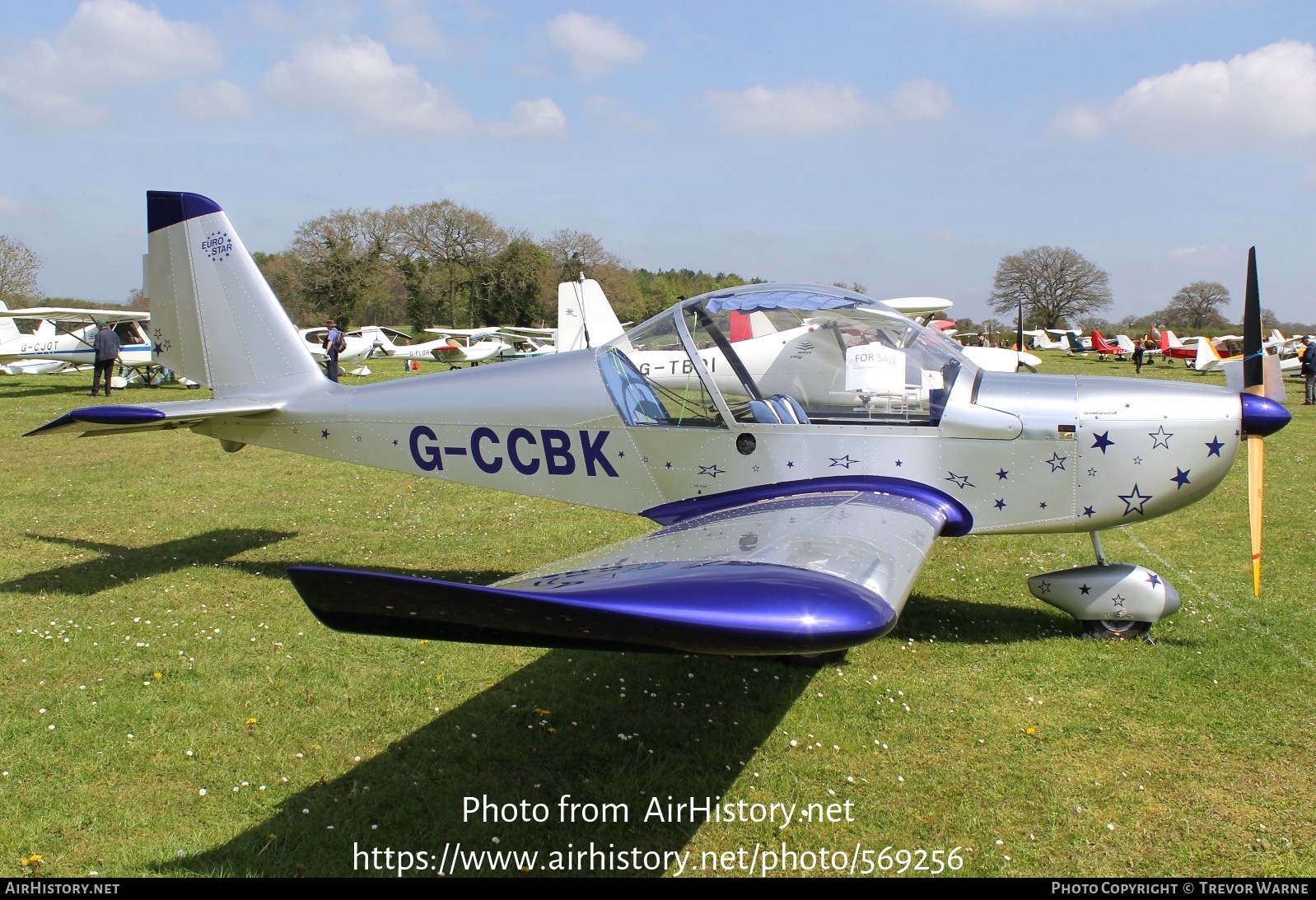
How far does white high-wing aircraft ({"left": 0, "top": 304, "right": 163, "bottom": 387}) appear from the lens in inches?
840

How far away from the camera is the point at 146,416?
5.17 metres

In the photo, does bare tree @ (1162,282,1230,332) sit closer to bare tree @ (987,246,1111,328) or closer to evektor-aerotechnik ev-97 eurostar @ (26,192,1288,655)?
bare tree @ (987,246,1111,328)

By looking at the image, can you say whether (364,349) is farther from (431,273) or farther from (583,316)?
Result: (431,273)

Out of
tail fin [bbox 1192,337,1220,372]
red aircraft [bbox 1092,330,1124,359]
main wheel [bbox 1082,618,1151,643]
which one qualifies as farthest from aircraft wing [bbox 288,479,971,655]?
red aircraft [bbox 1092,330,1124,359]

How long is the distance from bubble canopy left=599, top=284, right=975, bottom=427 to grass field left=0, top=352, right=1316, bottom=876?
1.39 meters

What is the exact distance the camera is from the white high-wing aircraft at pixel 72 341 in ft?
70.0

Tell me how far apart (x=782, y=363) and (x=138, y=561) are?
5.09 m

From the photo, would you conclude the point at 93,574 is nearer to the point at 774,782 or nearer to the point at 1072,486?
the point at 774,782

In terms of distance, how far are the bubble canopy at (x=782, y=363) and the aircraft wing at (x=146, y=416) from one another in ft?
8.77

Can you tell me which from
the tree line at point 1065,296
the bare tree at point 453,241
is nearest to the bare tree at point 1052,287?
the tree line at point 1065,296

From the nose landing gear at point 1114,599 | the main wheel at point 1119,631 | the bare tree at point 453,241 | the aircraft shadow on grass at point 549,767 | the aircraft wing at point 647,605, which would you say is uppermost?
the bare tree at point 453,241

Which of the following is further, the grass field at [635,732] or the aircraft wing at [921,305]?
the aircraft wing at [921,305]

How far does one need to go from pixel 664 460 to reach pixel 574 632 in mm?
2754

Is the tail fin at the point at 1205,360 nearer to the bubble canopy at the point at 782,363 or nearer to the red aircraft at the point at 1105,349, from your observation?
the red aircraft at the point at 1105,349
